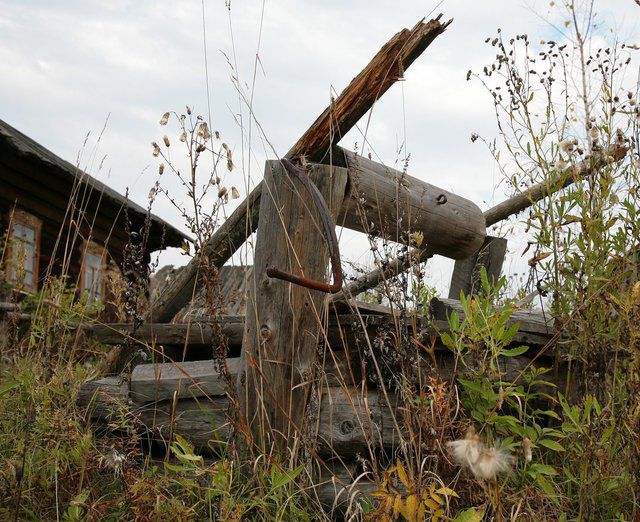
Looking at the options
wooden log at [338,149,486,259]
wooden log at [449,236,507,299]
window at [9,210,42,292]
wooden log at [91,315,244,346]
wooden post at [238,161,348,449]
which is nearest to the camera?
wooden post at [238,161,348,449]

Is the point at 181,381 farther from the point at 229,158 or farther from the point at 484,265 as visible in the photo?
the point at 484,265

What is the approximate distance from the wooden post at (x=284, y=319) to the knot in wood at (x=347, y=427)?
6.9 inches

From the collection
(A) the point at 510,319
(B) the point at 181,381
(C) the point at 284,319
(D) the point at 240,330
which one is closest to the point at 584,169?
(A) the point at 510,319

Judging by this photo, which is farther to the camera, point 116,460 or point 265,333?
point 265,333

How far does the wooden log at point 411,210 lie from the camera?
304 centimetres

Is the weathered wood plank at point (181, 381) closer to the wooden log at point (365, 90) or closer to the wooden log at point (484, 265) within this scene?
the wooden log at point (365, 90)

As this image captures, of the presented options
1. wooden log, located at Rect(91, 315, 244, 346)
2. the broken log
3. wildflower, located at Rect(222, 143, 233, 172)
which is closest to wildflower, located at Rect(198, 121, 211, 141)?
wildflower, located at Rect(222, 143, 233, 172)

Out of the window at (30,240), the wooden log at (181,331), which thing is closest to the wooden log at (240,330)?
the wooden log at (181,331)

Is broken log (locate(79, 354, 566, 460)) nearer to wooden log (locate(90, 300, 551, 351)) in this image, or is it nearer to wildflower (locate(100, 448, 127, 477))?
wooden log (locate(90, 300, 551, 351))

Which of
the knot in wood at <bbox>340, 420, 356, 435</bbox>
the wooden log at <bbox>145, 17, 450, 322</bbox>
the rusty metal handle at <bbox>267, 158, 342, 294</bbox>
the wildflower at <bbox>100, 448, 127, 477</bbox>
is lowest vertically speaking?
the wildflower at <bbox>100, 448, 127, 477</bbox>

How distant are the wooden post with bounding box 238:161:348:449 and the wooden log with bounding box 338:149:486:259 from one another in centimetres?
22

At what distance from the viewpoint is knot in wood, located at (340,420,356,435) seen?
2805 mm

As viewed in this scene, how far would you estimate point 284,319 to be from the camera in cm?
274

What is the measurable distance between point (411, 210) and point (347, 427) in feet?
3.53
